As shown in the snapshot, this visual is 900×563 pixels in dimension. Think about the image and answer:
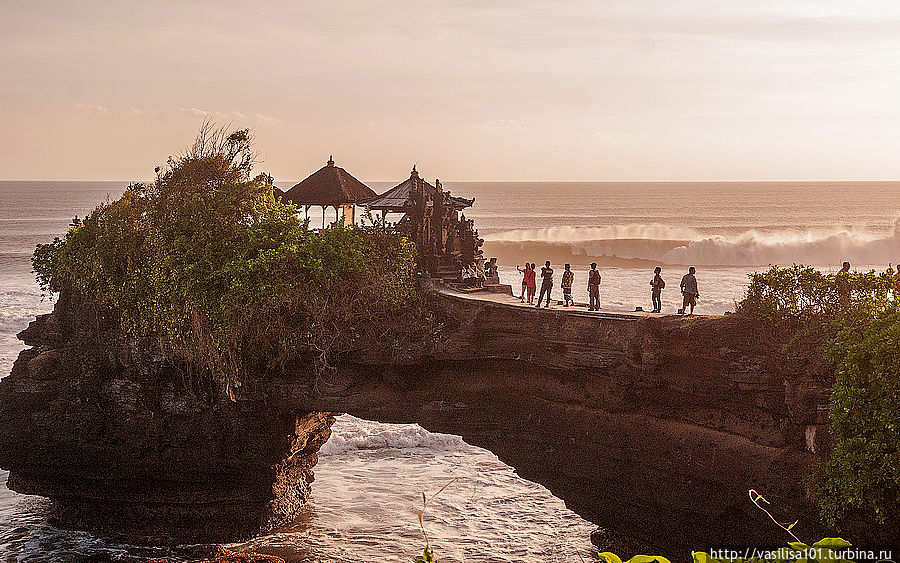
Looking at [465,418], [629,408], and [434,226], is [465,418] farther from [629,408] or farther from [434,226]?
[434,226]

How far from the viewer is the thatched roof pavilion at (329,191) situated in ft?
74.7

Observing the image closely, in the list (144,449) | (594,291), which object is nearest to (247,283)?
(144,449)

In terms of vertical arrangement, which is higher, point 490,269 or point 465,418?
point 490,269

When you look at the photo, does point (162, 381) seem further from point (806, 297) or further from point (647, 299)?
point (647, 299)

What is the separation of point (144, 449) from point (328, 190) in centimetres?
867

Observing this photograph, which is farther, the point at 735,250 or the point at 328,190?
the point at 735,250

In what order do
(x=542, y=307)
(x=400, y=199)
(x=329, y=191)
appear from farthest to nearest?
(x=329, y=191) < (x=400, y=199) < (x=542, y=307)

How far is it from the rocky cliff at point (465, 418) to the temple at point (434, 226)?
6.85ft

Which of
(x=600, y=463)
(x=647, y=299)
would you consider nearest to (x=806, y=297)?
(x=600, y=463)

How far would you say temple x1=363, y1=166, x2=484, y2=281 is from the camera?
66.1 ft

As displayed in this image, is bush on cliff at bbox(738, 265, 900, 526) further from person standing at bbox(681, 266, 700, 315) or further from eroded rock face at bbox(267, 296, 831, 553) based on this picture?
person standing at bbox(681, 266, 700, 315)

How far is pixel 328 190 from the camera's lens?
23.0m

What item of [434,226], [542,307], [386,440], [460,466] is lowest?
[460,466]

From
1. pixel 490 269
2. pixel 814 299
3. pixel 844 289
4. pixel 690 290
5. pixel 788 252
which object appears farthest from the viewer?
pixel 788 252
